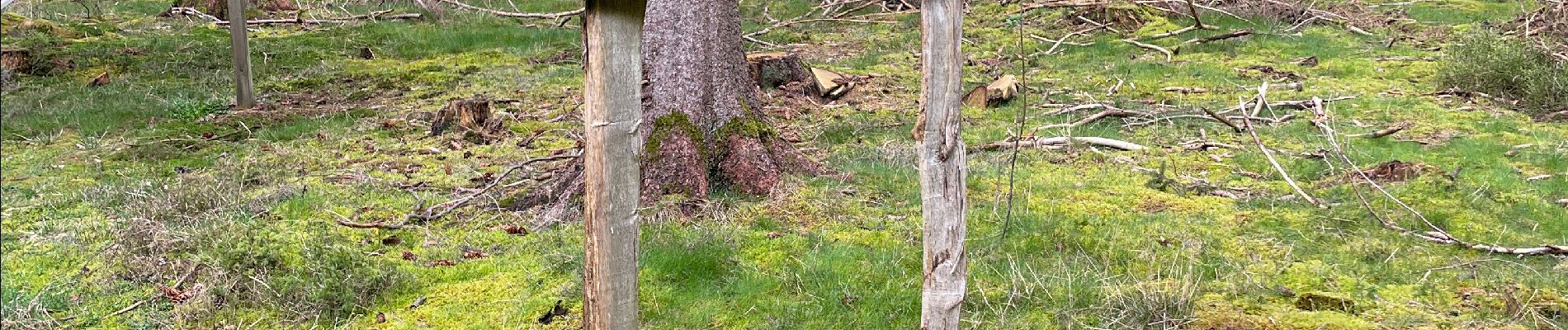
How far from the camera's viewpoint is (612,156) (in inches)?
137

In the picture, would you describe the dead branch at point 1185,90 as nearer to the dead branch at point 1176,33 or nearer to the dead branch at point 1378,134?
the dead branch at point 1378,134

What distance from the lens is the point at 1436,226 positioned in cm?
618

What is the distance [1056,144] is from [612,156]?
536 cm

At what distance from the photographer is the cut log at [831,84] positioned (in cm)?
1013

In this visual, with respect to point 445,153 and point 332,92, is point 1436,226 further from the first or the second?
point 332,92

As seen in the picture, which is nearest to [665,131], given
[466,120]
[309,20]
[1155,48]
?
[466,120]

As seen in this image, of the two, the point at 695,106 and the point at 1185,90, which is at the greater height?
the point at 695,106

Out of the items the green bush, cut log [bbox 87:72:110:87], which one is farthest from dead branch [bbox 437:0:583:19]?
the green bush

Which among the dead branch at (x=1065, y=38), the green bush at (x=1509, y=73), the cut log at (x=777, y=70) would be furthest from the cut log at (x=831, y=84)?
the green bush at (x=1509, y=73)

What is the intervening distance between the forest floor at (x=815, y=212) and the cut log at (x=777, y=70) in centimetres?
63

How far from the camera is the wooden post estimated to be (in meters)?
9.31

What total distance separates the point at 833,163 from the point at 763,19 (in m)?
7.25

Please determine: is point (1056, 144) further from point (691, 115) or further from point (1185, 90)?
point (691, 115)

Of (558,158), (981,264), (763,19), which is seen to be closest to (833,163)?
(558,158)
